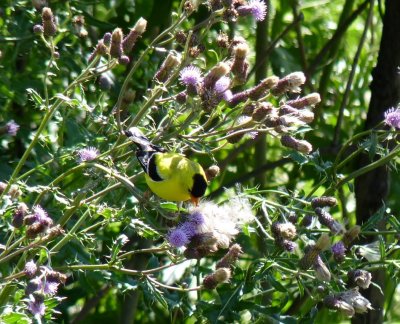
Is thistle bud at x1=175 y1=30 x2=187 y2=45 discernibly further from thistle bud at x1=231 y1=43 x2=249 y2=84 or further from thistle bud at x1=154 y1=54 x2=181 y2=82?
thistle bud at x1=231 y1=43 x2=249 y2=84

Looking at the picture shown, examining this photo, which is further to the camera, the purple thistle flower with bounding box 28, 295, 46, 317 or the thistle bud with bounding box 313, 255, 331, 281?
the thistle bud with bounding box 313, 255, 331, 281

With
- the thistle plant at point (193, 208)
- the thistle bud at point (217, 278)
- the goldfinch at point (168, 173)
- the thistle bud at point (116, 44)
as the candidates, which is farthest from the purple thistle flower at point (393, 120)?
the thistle bud at point (116, 44)

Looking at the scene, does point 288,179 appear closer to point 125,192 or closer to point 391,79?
point 391,79

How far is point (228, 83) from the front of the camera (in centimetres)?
234

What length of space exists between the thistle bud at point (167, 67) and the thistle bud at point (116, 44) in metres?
0.13

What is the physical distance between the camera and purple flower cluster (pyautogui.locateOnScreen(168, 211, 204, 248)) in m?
2.18

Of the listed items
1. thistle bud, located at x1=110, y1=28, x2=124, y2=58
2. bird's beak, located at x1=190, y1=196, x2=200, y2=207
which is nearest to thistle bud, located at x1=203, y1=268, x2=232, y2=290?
bird's beak, located at x1=190, y1=196, x2=200, y2=207

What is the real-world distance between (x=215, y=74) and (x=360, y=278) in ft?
2.08

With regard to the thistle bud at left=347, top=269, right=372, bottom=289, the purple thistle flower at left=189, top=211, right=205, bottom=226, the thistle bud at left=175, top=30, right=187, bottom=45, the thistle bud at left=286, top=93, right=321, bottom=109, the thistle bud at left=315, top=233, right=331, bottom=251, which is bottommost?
the thistle bud at left=347, top=269, right=372, bottom=289

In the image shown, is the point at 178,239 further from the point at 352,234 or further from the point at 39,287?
the point at 352,234

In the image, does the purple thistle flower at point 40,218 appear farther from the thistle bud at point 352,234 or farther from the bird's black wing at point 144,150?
the thistle bud at point 352,234

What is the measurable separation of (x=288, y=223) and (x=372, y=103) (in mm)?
1138

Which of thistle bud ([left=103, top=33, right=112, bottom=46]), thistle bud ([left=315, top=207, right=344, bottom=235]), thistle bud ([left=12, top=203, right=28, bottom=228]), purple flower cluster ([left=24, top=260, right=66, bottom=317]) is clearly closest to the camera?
purple flower cluster ([left=24, top=260, right=66, bottom=317])

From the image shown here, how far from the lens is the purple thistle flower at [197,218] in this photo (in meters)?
2.24
